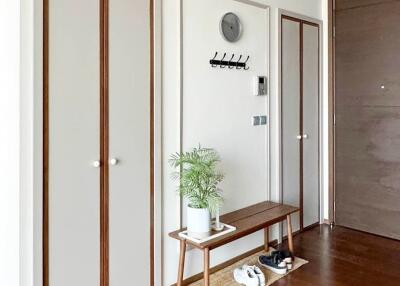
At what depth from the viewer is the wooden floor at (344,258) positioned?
2.80m

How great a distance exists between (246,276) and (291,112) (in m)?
1.60

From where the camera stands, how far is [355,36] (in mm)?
3750

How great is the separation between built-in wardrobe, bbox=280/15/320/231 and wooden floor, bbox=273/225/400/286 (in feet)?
0.87

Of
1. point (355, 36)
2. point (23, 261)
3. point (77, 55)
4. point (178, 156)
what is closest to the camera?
point (23, 261)

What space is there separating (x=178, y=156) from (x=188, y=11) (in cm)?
99

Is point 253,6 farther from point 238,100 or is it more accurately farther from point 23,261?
point 23,261

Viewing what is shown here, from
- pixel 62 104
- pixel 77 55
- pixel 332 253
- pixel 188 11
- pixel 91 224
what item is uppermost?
pixel 188 11

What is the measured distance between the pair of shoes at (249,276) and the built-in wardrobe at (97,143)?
2.26ft

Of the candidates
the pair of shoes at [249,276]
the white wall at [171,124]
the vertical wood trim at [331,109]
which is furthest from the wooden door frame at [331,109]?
the white wall at [171,124]

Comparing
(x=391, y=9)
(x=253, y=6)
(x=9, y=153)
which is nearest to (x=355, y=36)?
(x=391, y=9)

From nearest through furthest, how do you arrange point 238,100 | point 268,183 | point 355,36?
1. point 238,100
2. point 268,183
3. point 355,36

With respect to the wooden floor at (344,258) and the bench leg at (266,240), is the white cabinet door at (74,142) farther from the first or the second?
the bench leg at (266,240)

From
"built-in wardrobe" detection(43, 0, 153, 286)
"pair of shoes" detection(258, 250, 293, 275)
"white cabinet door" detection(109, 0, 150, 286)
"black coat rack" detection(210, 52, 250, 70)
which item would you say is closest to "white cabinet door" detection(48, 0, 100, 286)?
"built-in wardrobe" detection(43, 0, 153, 286)

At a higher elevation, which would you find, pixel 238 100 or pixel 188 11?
pixel 188 11
